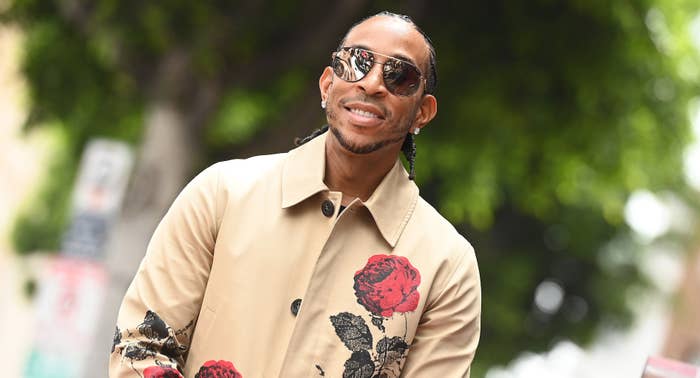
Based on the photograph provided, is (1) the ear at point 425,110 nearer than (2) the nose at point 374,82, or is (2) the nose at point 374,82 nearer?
(2) the nose at point 374,82

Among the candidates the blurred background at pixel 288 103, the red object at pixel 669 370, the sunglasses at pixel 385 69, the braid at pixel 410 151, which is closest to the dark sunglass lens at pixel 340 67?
the sunglasses at pixel 385 69

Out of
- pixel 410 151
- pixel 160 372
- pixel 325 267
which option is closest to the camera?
pixel 160 372

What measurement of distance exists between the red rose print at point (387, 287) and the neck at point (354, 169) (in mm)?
185

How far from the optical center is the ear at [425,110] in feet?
10.2

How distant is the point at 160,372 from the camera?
2.83m

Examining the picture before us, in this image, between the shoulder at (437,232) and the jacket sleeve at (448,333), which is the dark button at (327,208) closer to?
the shoulder at (437,232)

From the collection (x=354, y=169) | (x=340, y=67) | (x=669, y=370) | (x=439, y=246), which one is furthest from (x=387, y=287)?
(x=669, y=370)

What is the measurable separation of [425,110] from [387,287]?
465 millimetres

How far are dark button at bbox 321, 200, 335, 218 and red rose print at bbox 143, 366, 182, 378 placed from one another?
0.49 meters

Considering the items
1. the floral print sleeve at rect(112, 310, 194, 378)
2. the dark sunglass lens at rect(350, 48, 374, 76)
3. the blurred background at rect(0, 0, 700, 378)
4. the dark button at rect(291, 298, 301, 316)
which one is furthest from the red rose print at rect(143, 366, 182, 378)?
the blurred background at rect(0, 0, 700, 378)

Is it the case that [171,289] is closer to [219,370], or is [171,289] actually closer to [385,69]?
[219,370]

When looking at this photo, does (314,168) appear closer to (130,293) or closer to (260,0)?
(130,293)

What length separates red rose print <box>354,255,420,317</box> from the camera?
293 centimetres

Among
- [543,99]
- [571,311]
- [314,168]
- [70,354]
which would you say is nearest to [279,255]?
[314,168]
